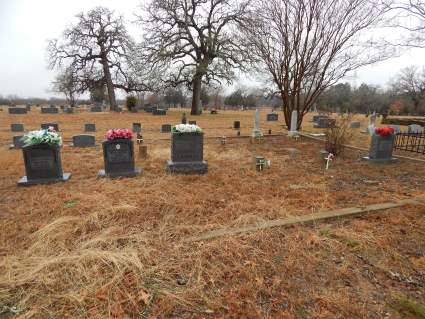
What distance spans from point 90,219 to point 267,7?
12439 mm

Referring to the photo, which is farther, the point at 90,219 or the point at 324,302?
the point at 90,219

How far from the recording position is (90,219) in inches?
141

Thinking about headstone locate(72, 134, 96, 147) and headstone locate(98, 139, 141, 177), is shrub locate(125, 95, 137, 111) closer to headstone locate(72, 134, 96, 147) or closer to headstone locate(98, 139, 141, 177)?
headstone locate(72, 134, 96, 147)

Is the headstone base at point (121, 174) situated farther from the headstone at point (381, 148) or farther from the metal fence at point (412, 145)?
the metal fence at point (412, 145)

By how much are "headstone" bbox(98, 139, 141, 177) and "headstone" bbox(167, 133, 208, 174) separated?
3.12 ft

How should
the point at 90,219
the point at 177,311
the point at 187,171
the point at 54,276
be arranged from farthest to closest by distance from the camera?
the point at 187,171 → the point at 90,219 → the point at 54,276 → the point at 177,311

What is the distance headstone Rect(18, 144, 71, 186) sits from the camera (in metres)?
5.22

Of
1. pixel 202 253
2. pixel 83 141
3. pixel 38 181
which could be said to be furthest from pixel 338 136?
pixel 83 141

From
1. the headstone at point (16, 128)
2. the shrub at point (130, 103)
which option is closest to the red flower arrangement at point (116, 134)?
the headstone at point (16, 128)

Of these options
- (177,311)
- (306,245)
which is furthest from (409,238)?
(177,311)

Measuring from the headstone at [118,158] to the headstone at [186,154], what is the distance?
0.95 m

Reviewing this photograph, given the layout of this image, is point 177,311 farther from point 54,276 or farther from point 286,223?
point 286,223

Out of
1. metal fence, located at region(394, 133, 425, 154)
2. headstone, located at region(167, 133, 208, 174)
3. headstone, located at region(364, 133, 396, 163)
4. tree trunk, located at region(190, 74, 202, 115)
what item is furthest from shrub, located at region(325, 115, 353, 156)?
tree trunk, located at region(190, 74, 202, 115)

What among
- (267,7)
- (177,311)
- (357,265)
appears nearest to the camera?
(177,311)
